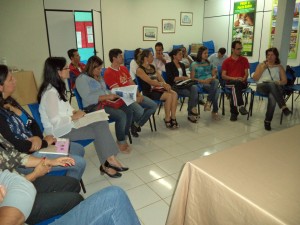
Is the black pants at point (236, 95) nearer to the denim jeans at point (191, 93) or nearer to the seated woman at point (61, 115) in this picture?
the denim jeans at point (191, 93)

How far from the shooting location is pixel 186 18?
340 inches

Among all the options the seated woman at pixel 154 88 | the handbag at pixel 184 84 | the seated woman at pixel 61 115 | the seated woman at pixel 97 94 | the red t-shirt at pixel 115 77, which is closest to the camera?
the seated woman at pixel 61 115

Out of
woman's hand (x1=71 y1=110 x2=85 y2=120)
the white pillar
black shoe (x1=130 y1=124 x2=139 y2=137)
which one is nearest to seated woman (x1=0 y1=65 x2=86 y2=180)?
woman's hand (x1=71 y1=110 x2=85 y2=120)

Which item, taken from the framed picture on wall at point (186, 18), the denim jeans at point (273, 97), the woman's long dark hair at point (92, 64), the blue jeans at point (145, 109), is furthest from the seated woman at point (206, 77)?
the framed picture on wall at point (186, 18)

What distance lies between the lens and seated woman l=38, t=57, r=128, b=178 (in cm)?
220

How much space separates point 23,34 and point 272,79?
5.59 m

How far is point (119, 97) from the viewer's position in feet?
10.4

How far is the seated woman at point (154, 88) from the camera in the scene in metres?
3.75

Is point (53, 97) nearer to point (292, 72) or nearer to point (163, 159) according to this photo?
point (163, 159)

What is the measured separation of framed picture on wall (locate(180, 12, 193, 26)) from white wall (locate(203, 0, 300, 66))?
59 cm

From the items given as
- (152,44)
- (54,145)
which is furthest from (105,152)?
(152,44)

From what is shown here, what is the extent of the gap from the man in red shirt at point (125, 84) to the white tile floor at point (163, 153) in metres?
0.27

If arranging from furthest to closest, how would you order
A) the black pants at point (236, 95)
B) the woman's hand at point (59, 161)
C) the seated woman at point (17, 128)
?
the black pants at point (236, 95) → the seated woman at point (17, 128) → the woman's hand at point (59, 161)

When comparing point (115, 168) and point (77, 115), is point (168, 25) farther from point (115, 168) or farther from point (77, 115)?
point (115, 168)
